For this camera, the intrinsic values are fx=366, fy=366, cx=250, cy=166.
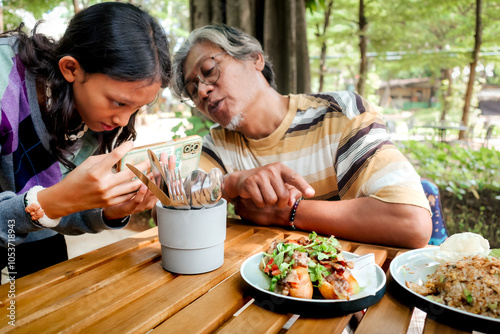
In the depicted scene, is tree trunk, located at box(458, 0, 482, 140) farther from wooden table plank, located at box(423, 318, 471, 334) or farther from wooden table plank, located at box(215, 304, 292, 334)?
wooden table plank, located at box(215, 304, 292, 334)

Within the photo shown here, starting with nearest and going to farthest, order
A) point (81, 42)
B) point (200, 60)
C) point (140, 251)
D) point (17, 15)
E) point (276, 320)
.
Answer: point (276, 320) < point (140, 251) < point (81, 42) < point (200, 60) < point (17, 15)

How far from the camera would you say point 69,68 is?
143 centimetres

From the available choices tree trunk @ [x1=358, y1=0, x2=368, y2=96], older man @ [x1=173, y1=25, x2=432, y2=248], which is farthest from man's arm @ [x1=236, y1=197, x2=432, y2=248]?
tree trunk @ [x1=358, y1=0, x2=368, y2=96]

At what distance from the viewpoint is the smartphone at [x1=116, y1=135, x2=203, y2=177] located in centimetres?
103

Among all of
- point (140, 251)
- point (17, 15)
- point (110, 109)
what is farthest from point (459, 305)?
point (17, 15)

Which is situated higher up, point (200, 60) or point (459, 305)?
point (200, 60)

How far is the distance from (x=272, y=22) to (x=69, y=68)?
187cm

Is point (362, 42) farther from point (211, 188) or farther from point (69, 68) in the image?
point (211, 188)

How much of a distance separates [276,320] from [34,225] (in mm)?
782

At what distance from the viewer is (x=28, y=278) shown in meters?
1.07

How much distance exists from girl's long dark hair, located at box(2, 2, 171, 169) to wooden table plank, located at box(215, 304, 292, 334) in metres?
0.98

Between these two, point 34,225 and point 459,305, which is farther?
point 34,225

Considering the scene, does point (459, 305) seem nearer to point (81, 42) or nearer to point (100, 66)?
point (100, 66)

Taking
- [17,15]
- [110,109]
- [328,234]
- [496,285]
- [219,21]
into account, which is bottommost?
[328,234]
